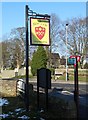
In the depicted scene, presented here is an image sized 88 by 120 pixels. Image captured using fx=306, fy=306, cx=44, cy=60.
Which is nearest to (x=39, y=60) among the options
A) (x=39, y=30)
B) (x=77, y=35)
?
(x=77, y=35)

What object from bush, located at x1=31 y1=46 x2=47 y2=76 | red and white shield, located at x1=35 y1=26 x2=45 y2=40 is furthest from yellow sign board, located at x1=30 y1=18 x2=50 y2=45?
bush, located at x1=31 y1=46 x2=47 y2=76

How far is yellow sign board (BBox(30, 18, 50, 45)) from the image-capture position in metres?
11.9

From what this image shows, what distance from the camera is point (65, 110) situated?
32.2 ft

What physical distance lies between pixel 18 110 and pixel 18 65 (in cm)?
5925

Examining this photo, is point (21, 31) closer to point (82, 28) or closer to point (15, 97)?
point (82, 28)

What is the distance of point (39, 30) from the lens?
1193 cm

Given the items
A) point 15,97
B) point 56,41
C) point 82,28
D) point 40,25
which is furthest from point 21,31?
point 40,25

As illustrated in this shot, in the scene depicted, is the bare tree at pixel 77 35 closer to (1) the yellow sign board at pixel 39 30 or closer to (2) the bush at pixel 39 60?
(2) the bush at pixel 39 60

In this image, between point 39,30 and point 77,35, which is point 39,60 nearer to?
point 77,35

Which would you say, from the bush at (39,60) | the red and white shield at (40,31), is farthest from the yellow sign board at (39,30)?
the bush at (39,60)

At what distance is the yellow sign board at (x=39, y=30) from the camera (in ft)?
39.0

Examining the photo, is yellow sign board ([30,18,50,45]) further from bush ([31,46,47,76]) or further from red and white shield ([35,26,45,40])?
bush ([31,46,47,76])

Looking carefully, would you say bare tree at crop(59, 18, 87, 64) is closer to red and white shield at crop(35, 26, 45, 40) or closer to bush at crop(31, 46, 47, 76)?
bush at crop(31, 46, 47, 76)

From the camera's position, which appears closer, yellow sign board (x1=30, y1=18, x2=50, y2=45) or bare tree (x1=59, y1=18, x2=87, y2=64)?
yellow sign board (x1=30, y1=18, x2=50, y2=45)
